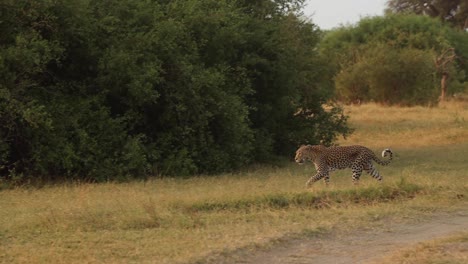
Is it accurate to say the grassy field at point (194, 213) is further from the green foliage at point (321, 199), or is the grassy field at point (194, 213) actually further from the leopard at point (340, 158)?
the leopard at point (340, 158)

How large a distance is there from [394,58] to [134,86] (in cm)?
2834

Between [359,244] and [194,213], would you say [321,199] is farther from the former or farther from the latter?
[359,244]

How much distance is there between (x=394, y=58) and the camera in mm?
41156

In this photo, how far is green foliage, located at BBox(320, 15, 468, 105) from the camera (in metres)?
41.4

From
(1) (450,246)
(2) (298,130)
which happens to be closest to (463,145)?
(2) (298,130)

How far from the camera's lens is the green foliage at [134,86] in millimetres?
14539

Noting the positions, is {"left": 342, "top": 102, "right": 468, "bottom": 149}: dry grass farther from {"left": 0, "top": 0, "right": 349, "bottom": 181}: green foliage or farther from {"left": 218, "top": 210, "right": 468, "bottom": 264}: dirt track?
{"left": 218, "top": 210, "right": 468, "bottom": 264}: dirt track

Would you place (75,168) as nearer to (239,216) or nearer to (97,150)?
(97,150)

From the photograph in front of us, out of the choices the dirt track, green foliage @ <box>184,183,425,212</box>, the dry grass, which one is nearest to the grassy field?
green foliage @ <box>184,183,425,212</box>

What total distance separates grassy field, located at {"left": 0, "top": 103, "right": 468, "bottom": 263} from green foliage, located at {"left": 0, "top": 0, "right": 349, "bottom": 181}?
1.06 m

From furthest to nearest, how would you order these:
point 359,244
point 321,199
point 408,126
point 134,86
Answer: point 408,126, point 134,86, point 321,199, point 359,244

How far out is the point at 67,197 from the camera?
39.9 ft

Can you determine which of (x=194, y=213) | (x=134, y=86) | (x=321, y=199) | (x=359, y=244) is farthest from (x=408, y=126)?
(x=359, y=244)

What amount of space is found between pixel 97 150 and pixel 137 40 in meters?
2.55
